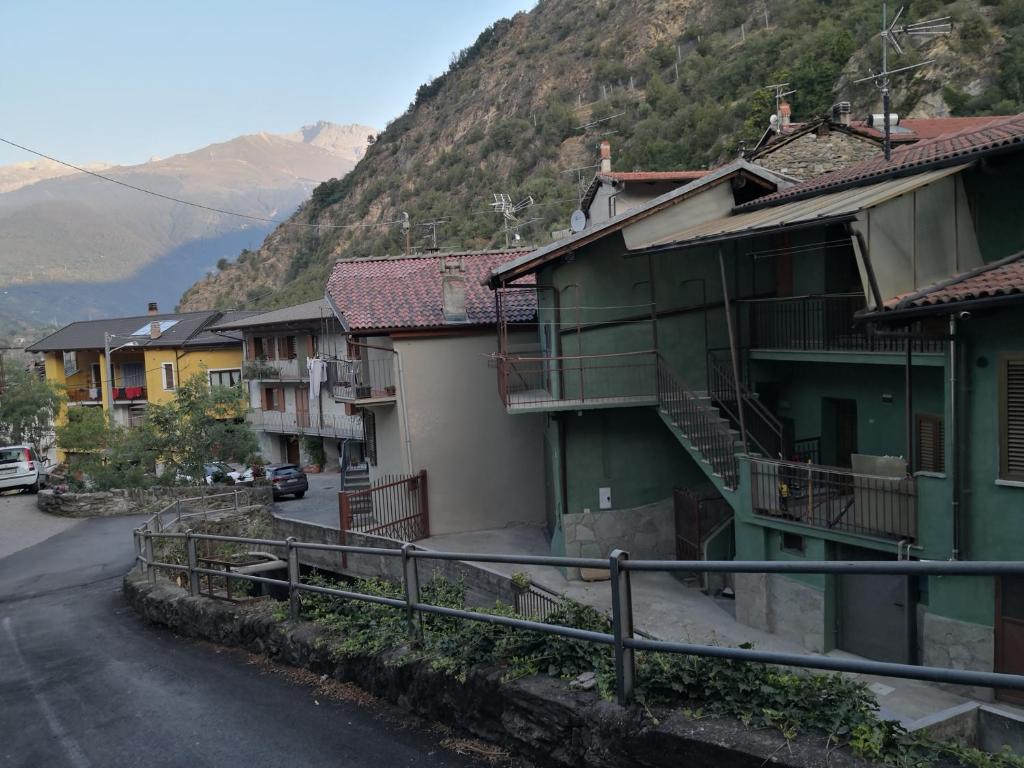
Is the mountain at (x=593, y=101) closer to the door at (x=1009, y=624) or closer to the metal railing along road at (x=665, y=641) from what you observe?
the door at (x=1009, y=624)

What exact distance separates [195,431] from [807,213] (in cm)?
2412

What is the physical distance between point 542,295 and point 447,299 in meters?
4.22

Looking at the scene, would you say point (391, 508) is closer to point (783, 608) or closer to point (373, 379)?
point (373, 379)

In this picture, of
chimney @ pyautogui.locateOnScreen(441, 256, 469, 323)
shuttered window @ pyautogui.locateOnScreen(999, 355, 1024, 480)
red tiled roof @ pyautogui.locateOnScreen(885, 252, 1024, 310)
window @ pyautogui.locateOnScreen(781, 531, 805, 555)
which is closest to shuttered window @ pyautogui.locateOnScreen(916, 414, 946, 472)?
window @ pyautogui.locateOnScreen(781, 531, 805, 555)

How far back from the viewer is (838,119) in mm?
27672

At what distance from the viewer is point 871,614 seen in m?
14.2

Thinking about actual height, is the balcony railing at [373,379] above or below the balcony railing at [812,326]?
below

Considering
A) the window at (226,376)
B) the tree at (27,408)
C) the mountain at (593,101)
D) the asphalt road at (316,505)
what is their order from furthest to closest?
the window at (226,376) → the tree at (27,408) → the mountain at (593,101) → the asphalt road at (316,505)

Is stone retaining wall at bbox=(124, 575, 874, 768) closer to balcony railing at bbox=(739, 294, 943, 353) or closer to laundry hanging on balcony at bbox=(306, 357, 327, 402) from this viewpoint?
balcony railing at bbox=(739, 294, 943, 353)

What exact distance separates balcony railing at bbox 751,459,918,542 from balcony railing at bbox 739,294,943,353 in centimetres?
237

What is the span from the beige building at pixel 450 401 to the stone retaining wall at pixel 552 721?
51.9ft

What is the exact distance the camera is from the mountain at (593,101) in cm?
4400

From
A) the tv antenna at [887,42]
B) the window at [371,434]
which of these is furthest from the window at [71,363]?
the tv antenna at [887,42]

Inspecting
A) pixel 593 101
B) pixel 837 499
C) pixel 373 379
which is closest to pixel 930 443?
pixel 837 499
